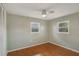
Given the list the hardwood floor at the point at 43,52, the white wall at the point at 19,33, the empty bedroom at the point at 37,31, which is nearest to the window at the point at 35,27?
the empty bedroom at the point at 37,31

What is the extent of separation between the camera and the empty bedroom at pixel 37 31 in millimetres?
2459

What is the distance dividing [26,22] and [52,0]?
111 inches

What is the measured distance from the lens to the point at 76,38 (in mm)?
2801

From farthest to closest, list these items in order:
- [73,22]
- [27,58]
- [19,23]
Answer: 1. [19,23]
2. [73,22]
3. [27,58]

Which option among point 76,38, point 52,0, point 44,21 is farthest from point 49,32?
point 52,0

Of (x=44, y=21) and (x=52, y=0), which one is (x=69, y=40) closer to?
(x=44, y=21)

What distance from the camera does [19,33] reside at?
3.16m

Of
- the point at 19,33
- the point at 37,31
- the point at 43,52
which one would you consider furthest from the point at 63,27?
the point at 19,33

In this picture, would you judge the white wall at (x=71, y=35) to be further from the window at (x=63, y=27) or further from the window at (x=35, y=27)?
the window at (x=35, y=27)

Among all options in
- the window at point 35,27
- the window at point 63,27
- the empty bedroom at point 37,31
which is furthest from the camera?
the window at point 35,27

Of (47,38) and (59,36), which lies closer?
(59,36)

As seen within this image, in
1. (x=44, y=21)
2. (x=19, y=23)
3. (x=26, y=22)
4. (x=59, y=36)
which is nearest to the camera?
(x=19, y=23)

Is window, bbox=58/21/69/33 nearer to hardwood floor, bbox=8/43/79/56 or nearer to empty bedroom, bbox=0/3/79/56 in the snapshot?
empty bedroom, bbox=0/3/79/56

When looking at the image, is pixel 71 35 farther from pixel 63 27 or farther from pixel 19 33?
pixel 19 33
